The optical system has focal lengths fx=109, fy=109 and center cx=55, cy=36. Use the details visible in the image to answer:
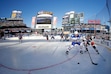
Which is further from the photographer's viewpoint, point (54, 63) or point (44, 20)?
point (44, 20)

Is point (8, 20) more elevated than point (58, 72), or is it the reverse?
point (8, 20)

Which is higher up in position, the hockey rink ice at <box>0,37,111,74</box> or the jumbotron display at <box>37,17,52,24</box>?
the jumbotron display at <box>37,17,52,24</box>

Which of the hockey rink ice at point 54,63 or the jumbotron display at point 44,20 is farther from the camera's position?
the jumbotron display at point 44,20

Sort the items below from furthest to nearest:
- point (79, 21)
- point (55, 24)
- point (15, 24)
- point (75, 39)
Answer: point (15, 24) → point (55, 24) → point (79, 21) → point (75, 39)

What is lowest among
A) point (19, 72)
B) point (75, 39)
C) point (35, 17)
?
point (19, 72)

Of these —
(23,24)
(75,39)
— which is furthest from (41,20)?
(75,39)

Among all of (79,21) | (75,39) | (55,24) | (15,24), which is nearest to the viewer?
(75,39)

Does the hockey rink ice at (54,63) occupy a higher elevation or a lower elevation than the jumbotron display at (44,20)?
lower

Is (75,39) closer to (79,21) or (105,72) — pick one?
(105,72)

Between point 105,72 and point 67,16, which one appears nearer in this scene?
point 105,72

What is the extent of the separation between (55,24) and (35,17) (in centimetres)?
1141

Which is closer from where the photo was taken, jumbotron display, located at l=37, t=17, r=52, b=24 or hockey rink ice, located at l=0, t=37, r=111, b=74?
hockey rink ice, located at l=0, t=37, r=111, b=74

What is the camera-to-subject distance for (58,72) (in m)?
3.38

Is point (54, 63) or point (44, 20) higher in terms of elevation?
point (44, 20)
